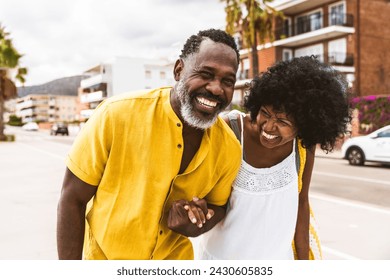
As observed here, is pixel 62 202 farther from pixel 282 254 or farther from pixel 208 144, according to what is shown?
pixel 282 254

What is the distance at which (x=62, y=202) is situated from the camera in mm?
1475

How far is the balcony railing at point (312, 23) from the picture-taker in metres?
21.9

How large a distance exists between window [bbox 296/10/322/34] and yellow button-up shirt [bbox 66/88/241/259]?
23429mm

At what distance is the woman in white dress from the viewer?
1.82 metres

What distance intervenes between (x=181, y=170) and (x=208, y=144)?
0.44 ft

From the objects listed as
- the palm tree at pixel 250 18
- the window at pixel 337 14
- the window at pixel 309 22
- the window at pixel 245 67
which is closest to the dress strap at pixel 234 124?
the palm tree at pixel 250 18

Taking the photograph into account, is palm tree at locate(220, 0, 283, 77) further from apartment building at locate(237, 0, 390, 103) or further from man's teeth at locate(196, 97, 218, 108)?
man's teeth at locate(196, 97, 218, 108)

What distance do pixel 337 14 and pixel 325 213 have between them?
18.8 m

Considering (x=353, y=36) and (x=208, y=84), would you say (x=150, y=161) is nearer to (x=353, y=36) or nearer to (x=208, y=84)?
(x=208, y=84)

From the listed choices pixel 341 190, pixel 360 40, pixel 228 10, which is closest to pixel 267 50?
pixel 360 40

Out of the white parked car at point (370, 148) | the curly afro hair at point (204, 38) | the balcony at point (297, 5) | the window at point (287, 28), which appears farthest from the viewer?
the window at point (287, 28)

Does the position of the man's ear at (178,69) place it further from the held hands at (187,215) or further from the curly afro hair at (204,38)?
the held hands at (187,215)

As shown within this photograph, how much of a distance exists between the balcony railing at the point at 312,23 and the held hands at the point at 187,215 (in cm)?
2238

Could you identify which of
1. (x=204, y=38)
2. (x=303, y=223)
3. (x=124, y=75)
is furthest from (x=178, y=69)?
(x=124, y=75)
